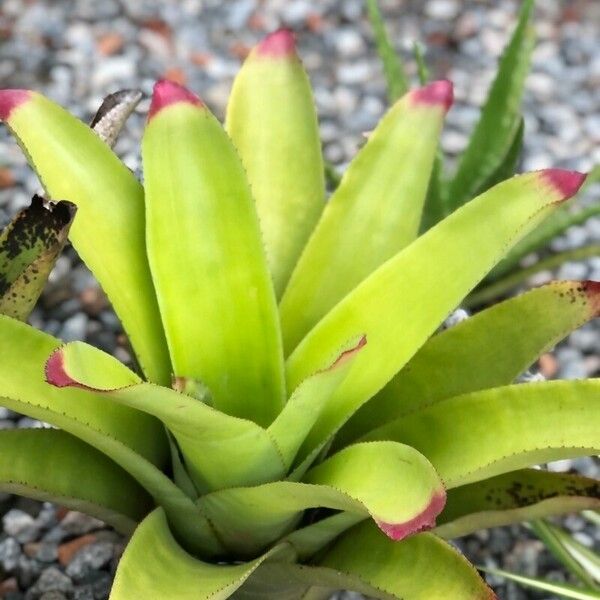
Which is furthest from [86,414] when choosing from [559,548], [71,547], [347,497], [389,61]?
[389,61]

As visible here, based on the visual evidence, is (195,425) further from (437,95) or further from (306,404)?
(437,95)

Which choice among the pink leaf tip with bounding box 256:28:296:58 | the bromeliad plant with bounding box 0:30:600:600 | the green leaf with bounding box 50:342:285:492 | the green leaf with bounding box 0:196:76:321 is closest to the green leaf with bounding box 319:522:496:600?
the bromeliad plant with bounding box 0:30:600:600

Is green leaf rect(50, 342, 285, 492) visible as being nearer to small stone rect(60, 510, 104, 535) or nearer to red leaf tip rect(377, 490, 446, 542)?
red leaf tip rect(377, 490, 446, 542)

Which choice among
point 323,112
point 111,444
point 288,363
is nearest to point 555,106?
point 323,112

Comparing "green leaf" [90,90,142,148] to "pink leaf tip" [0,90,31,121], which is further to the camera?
"green leaf" [90,90,142,148]

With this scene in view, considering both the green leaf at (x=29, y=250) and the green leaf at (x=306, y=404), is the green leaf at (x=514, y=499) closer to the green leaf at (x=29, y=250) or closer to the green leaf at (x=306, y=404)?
the green leaf at (x=306, y=404)

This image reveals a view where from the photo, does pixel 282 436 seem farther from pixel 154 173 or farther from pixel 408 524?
pixel 154 173
